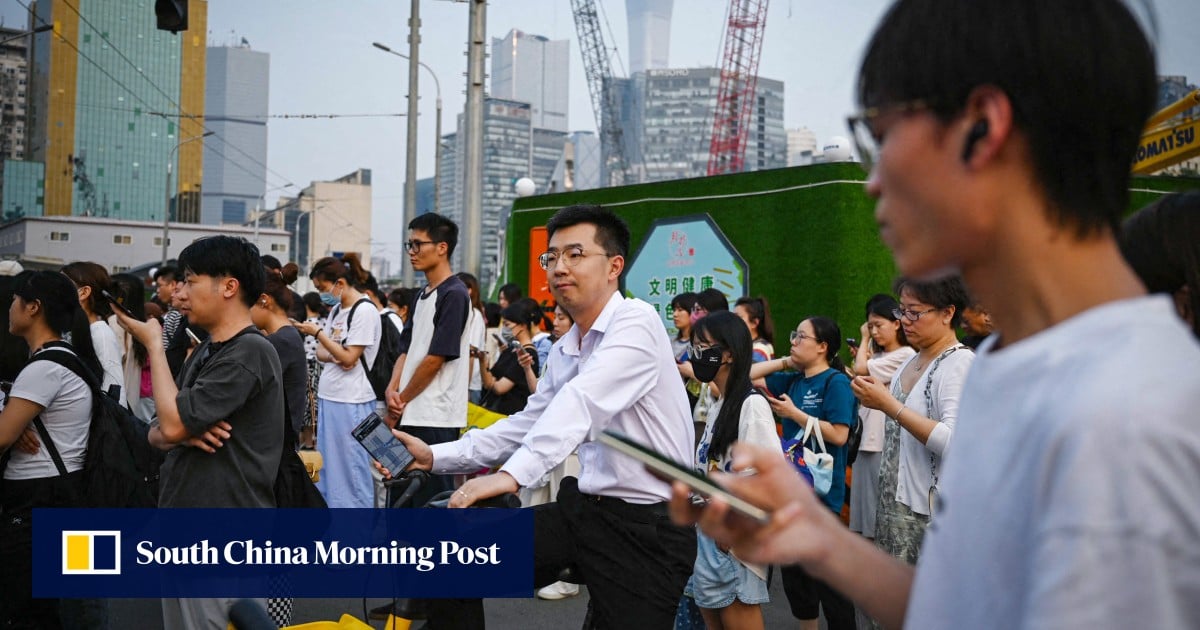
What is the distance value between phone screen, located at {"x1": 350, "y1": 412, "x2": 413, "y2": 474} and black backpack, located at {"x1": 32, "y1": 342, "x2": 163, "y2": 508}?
1.65 meters

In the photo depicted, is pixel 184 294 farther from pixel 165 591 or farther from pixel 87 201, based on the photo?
pixel 87 201

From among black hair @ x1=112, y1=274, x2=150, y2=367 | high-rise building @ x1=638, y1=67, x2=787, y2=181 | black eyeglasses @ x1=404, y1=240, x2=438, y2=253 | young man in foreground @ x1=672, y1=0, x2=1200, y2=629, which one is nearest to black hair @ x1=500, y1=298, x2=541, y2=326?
black eyeglasses @ x1=404, y1=240, x2=438, y2=253

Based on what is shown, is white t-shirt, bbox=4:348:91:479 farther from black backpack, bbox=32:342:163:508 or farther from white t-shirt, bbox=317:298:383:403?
white t-shirt, bbox=317:298:383:403

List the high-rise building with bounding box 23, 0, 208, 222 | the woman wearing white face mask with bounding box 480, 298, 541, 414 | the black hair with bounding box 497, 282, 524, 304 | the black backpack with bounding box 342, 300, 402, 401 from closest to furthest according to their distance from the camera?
the black backpack with bounding box 342, 300, 402, 401
the woman wearing white face mask with bounding box 480, 298, 541, 414
the black hair with bounding box 497, 282, 524, 304
the high-rise building with bounding box 23, 0, 208, 222

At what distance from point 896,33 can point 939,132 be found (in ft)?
0.42

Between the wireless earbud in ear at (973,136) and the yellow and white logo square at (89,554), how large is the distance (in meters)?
4.00

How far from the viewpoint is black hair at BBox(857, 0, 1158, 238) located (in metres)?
0.91

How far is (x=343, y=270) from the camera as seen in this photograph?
306 inches

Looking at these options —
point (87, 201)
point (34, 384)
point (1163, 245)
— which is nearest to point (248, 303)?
point (34, 384)

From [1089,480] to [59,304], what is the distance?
14.3 feet

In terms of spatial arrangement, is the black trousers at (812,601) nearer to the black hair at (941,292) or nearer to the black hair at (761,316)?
the black hair at (941,292)

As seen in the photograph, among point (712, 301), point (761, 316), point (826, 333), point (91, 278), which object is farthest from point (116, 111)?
point (826, 333)

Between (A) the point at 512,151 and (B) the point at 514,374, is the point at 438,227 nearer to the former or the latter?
(B) the point at 514,374

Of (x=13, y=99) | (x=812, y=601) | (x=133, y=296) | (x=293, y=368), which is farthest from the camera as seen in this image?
(x=13, y=99)
